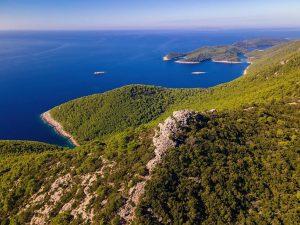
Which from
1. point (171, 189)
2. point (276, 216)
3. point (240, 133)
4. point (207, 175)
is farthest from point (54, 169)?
point (276, 216)

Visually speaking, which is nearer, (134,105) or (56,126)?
(56,126)

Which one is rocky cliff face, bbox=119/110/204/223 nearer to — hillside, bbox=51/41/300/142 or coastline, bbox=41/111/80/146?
hillside, bbox=51/41/300/142

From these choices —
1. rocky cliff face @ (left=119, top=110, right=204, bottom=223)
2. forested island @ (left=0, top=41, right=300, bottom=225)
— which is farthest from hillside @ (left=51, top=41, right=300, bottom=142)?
rocky cliff face @ (left=119, top=110, right=204, bottom=223)

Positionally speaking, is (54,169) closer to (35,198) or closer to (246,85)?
(35,198)

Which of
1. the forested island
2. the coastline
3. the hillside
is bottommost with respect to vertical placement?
the coastline

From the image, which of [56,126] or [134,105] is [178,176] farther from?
[56,126]

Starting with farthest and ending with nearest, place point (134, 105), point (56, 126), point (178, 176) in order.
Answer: point (134, 105) < point (56, 126) < point (178, 176)

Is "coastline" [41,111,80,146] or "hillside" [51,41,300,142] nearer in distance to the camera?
"hillside" [51,41,300,142]

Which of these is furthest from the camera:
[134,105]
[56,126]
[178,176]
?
[134,105]

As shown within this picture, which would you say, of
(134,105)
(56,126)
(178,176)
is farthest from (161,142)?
(56,126)
